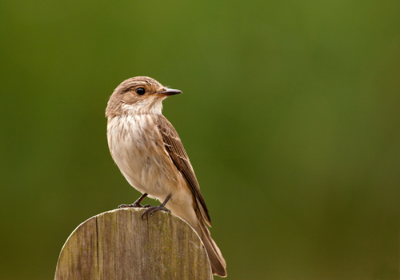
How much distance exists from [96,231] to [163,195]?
124 centimetres

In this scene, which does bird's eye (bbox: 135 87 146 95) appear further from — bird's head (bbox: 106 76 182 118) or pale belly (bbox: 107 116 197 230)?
pale belly (bbox: 107 116 197 230)

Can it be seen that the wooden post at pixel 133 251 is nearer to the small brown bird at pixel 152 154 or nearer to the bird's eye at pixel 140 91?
the small brown bird at pixel 152 154

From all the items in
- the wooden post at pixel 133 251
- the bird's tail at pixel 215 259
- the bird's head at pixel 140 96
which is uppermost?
the bird's head at pixel 140 96

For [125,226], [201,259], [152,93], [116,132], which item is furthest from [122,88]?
[201,259]

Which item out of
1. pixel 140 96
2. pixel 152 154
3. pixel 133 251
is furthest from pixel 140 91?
pixel 133 251

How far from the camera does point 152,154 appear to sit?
306 centimetres

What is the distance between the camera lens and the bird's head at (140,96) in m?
3.32

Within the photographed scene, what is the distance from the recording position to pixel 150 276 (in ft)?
6.41

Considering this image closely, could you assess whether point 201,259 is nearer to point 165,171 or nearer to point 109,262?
point 109,262

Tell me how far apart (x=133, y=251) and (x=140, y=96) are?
5.43 feet

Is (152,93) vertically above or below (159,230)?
above

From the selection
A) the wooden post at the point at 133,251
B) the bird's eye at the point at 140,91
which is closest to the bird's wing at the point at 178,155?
the bird's eye at the point at 140,91

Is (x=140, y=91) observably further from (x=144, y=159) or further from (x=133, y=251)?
(x=133, y=251)

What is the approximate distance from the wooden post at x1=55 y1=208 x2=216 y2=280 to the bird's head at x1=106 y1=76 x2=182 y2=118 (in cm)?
146
